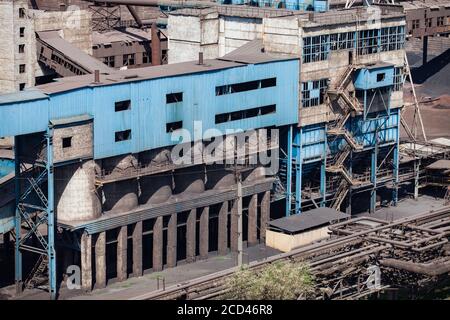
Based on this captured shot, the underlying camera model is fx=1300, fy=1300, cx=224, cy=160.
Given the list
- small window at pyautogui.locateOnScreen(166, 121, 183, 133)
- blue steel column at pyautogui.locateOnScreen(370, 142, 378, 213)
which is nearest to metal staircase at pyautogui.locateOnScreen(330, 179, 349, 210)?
blue steel column at pyautogui.locateOnScreen(370, 142, 378, 213)

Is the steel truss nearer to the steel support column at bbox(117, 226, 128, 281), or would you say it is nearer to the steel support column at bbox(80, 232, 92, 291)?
the steel support column at bbox(80, 232, 92, 291)

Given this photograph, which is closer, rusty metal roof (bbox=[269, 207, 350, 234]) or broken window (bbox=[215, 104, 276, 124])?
broken window (bbox=[215, 104, 276, 124])

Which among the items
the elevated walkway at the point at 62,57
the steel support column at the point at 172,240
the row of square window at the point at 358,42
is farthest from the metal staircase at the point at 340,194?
the elevated walkway at the point at 62,57

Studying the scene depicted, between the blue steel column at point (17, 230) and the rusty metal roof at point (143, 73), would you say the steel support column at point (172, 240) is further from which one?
the blue steel column at point (17, 230)

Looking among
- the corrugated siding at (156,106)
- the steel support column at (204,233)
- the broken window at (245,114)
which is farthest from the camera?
the broken window at (245,114)

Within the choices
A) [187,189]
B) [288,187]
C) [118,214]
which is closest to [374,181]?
[288,187]

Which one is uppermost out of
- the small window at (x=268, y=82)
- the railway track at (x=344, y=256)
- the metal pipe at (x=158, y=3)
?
the metal pipe at (x=158, y=3)

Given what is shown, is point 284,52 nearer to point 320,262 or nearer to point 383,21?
point 383,21
